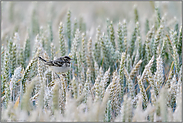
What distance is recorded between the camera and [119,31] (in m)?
2.65

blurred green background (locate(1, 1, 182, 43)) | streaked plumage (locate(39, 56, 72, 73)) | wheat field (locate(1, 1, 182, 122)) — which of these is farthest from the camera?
blurred green background (locate(1, 1, 182, 43))

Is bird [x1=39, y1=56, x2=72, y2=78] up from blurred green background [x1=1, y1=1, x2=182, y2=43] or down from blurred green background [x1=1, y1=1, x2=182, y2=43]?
down

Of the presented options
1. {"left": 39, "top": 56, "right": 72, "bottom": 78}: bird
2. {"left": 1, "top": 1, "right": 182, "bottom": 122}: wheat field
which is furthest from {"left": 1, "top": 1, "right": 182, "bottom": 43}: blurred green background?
{"left": 39, "top": 56, "right": 72, "bottom": 78}: bird

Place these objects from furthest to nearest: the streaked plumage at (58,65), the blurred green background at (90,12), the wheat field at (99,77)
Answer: the blurred green background at (90,12)
the streaked plumage at (58,65)
the wheat field at (99,77)

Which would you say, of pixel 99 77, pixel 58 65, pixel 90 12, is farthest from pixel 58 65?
pixel 90 12

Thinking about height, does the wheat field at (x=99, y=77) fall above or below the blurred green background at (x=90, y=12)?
below

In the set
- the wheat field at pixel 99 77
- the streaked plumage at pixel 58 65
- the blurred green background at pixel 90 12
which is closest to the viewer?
the wheat field at pixel 99 77

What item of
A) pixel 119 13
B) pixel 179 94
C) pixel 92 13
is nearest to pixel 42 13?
pixel 92 13

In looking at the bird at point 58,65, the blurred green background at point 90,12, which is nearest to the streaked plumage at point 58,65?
the bird at point 58,65

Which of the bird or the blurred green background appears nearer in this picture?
the bird

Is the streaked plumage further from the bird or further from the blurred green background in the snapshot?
the blurred green background

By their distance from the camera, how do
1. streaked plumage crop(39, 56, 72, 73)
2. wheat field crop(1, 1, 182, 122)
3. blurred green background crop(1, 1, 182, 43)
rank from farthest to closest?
blurred green background crop(1, 1, 182, 43) → streaked plumage crop(39, 56, 72, 73) → wheat field crop(1, 1, 182, 122)

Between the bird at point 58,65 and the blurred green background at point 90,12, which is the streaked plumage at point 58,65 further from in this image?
the blurred green background at point 90,12

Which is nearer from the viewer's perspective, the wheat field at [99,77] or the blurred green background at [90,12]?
the wheat field at [99,77]
